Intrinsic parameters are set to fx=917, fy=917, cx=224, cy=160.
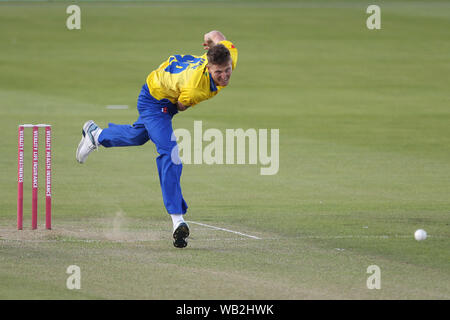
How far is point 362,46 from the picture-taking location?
3406 cm

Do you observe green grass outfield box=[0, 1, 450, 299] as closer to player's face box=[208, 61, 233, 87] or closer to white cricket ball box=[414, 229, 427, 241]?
white cricket ball box=[414, 229, 427, 241]

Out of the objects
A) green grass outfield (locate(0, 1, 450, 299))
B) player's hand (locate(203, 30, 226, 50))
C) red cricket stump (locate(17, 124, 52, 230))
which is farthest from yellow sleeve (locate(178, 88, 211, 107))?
red cricket stump (locate(17, 124, 52, 230))

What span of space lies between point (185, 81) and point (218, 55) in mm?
447

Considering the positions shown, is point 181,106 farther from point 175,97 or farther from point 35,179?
point 35,179

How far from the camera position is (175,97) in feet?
30.4

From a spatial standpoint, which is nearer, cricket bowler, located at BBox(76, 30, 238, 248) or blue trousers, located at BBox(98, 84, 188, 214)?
cricket bowler, located at BBox(76, 30, 238, 248)

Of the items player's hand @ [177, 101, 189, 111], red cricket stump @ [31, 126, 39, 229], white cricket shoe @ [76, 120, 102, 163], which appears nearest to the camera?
player's hand @ [177, 101, 189, 111]

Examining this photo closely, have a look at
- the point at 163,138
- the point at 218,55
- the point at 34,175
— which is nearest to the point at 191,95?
the point at 218,55

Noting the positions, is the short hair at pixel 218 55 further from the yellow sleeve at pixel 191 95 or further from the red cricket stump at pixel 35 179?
the red cricket stump at pixel 35 179

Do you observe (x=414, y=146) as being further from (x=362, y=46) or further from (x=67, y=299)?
(x=362, y=46)

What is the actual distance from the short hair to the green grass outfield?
1.85 meters

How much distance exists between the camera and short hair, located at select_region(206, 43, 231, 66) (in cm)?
868

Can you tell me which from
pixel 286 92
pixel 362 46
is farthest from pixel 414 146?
pixel 362 46

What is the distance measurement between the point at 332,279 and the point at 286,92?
19011mm
